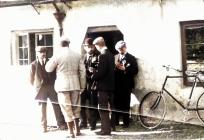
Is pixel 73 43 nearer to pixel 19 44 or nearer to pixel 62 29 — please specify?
pixel 62 29

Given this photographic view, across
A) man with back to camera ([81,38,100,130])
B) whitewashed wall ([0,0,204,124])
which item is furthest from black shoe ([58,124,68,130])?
whitewashed wall ([0,0,204,124])

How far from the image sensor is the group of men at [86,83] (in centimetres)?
1145

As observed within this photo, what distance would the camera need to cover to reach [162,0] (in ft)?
42.6

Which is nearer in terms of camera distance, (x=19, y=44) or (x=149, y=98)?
(x=149, y=98)

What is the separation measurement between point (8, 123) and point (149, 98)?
3.80 m

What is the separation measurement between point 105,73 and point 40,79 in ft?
5.95

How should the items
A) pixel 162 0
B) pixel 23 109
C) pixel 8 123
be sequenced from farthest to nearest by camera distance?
pixel 23 109
pixel 8 123
pixel 162 0

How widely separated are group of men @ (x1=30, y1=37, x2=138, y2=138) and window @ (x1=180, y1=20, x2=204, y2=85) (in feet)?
4.13

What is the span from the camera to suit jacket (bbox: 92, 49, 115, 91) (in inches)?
445

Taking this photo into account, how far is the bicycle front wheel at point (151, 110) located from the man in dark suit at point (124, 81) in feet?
1.32

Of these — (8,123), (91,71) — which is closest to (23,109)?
(8,123)

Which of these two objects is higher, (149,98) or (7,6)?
(7,6)

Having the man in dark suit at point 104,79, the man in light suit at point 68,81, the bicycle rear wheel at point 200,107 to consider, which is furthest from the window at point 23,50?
the bicycle rear wheel at point 200,107

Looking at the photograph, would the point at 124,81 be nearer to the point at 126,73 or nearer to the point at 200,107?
the point at 126,73
